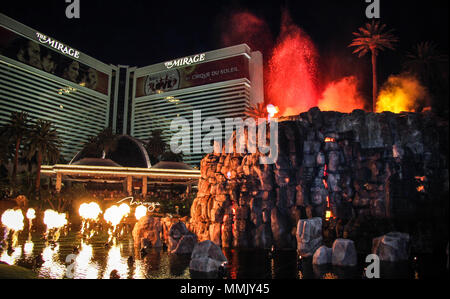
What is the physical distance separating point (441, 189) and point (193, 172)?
1861 inches

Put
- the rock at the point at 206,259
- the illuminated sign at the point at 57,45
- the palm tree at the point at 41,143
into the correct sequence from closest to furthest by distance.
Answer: the rock at the point at 206,259 → the palm tree at the point at 41,143 → the illuminated sign at the point at 57,45

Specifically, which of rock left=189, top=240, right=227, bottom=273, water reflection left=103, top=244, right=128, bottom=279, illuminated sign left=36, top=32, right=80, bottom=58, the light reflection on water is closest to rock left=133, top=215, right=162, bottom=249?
the light reflection on water

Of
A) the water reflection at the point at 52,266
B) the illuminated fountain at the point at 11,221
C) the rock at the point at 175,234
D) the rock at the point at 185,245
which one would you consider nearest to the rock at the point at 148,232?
the rock at the point at 175,234

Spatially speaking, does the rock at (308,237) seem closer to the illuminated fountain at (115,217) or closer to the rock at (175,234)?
the rock at (175,234)

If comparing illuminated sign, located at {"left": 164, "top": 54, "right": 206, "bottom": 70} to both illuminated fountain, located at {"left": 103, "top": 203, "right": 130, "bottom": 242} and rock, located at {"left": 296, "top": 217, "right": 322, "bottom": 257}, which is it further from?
rock, located at {"left": 296, "top": 217, "right": 322, "bottom": 257}

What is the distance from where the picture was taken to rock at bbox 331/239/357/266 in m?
20.0

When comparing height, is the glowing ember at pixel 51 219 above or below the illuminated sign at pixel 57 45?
below

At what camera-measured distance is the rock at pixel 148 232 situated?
27.8 metres

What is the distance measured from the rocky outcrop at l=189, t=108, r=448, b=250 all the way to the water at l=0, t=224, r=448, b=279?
14.1 feet

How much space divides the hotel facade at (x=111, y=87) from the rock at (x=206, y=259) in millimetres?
81512

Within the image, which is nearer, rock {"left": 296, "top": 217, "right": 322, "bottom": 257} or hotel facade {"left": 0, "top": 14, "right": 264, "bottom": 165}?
rock {"left": 296, "top": 217, "right": 322, "bottom": 257}

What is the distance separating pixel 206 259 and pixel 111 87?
14046 centimetres

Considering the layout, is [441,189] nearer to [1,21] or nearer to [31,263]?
[31,263]
